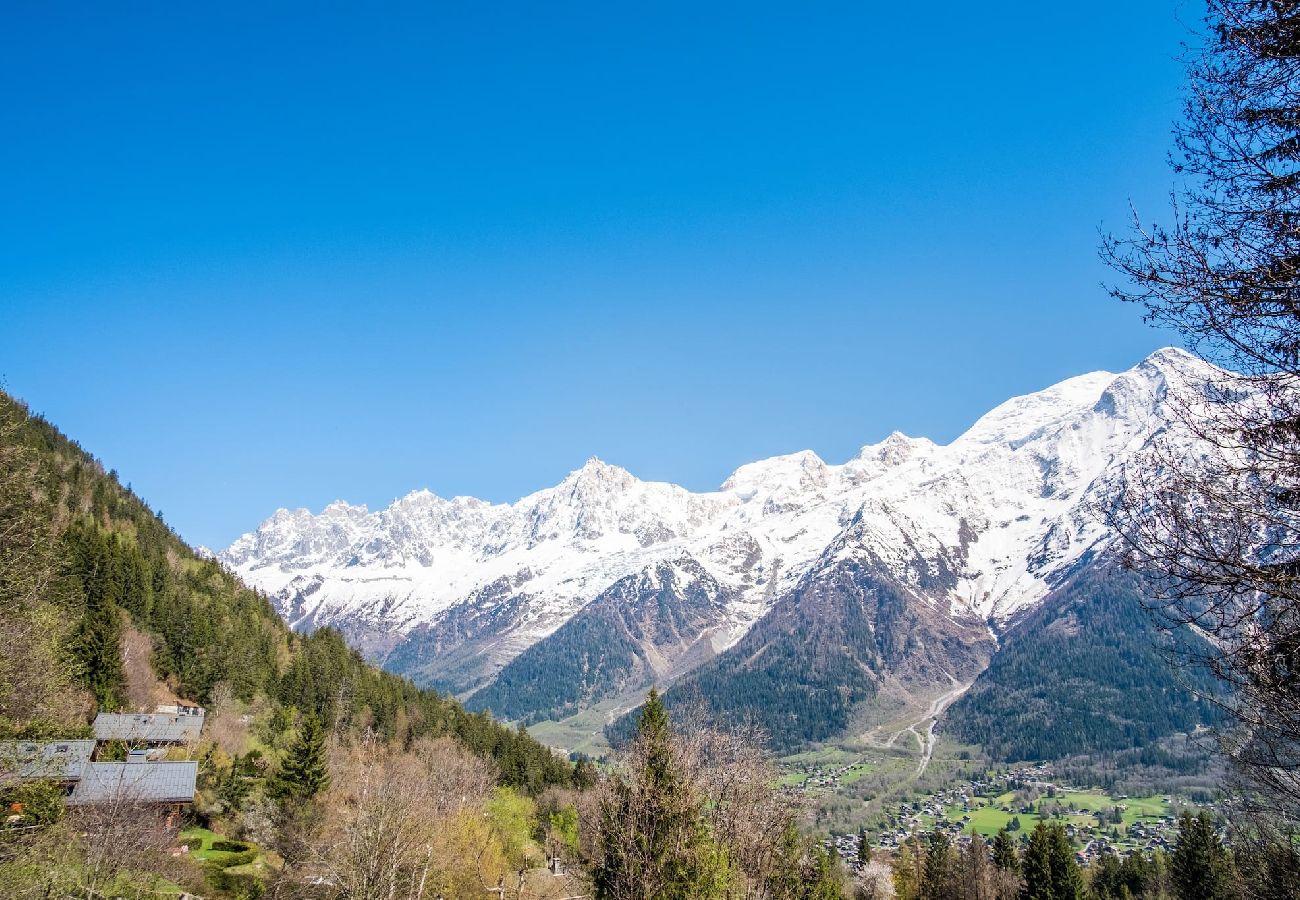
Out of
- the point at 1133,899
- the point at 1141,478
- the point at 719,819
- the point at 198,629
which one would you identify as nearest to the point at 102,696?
the point at 198,629

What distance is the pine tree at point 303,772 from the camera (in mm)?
59969

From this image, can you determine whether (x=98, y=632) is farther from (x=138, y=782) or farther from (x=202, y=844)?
(x=138, y=782)

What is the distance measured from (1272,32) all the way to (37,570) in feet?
128

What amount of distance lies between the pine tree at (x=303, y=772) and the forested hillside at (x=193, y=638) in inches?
715

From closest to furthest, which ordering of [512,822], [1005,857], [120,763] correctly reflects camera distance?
[120,763]
[512,822]
[1005,857]

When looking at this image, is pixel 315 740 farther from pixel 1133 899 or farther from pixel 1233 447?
pixel 1133 899

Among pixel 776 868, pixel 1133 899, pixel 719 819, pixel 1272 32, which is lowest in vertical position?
pixel 1133 899

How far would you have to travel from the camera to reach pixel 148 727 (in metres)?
65.4

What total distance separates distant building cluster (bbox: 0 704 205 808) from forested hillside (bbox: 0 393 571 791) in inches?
199

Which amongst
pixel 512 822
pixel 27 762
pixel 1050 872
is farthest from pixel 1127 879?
pixel 27 762

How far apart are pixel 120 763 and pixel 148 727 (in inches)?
731

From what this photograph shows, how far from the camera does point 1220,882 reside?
243 feet

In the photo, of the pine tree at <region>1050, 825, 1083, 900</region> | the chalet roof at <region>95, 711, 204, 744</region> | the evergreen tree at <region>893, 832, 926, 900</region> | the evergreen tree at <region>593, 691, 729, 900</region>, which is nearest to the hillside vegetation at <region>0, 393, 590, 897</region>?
the chalet roof at <region>95, 711, 204, 744</region>

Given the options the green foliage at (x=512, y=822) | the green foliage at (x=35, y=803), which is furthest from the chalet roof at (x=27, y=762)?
the green foliage at (x=512, y=822)
